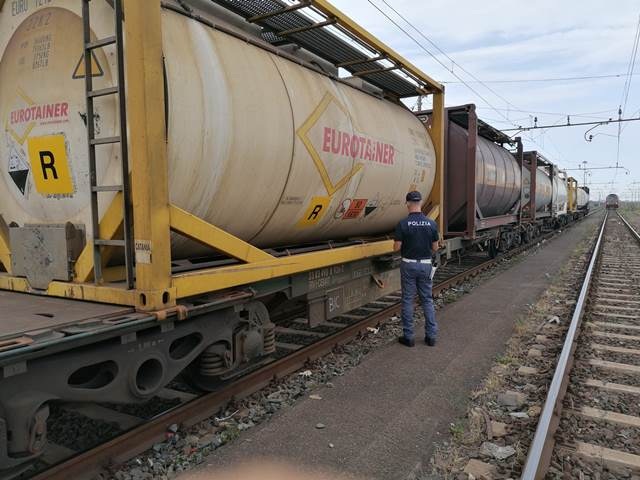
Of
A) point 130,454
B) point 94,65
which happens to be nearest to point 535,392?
point 130,454

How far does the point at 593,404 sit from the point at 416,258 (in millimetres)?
2532

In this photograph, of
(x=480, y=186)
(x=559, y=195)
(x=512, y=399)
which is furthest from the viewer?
(x=559, y=195)

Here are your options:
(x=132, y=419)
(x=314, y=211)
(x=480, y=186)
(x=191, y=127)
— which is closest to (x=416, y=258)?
(x=314, y=211)

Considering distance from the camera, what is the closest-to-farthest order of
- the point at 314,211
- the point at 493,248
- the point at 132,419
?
the point at 132,419 < the point at 314,211 < the point at 493,248

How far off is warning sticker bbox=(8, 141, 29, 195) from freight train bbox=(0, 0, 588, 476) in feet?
0.06

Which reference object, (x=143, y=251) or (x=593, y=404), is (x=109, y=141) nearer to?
(x=143, y=251)

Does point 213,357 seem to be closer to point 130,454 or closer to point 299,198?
point 130,454

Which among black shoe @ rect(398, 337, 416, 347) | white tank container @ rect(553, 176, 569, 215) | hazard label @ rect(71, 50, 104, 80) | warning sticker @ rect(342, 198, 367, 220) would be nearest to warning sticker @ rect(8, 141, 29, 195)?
hazard label @ rect(71, 50, 104, 80)

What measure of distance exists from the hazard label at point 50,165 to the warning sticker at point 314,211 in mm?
2310

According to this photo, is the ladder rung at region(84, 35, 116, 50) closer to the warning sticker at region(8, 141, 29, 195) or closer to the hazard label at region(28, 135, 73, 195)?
the hazard label at region(28, 135, 73, 195)

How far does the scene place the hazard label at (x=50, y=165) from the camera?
11.6 ft

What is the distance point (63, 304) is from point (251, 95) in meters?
2.21

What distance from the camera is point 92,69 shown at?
3.34 m

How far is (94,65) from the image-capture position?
10.9 feet
